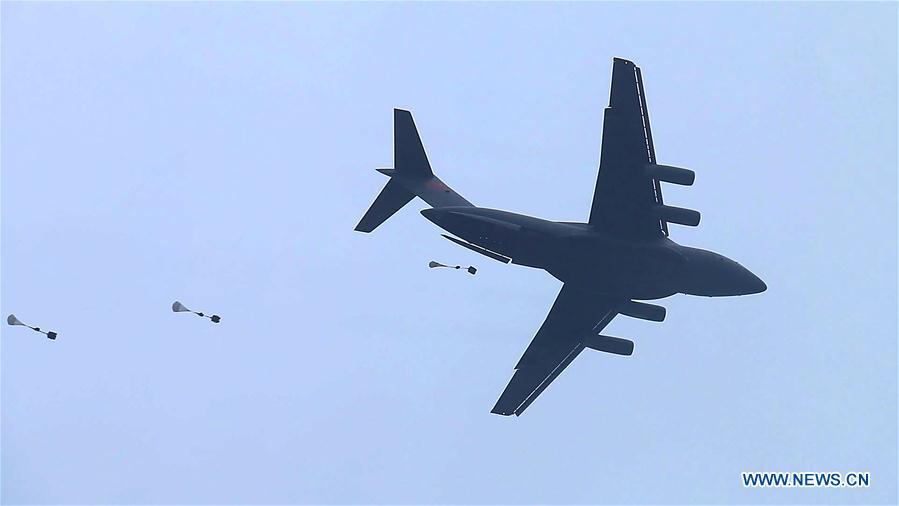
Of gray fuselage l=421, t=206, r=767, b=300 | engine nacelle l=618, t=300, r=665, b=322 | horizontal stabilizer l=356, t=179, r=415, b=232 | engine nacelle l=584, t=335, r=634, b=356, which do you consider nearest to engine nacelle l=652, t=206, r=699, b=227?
gray fuselage l=421, t=206, r=767, b=300

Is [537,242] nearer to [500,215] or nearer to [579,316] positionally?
[500,215]

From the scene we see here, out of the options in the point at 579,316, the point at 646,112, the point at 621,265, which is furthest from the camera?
the point at 579,316

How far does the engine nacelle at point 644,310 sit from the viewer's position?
4900cm

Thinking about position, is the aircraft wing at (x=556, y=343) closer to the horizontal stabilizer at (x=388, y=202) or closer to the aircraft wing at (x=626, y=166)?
the aircraft wing at (x=626, y=166)

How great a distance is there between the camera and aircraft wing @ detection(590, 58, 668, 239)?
43062mm

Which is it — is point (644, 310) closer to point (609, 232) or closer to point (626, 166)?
point (609, 232)

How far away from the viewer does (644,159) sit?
145 feet

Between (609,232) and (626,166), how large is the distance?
278cm

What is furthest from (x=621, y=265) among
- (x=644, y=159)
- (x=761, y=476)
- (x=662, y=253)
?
(x=761, y=476)

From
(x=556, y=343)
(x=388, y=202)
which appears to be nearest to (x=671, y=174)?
(x=556, y=343)

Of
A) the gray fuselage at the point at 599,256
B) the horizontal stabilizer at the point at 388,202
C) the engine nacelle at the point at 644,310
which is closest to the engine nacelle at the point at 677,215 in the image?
the gray fuselage at the point at 599,256

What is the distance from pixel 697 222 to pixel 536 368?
1070 cm

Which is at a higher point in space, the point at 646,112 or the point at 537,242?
the point at 646,112

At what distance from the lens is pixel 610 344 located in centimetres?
5075
